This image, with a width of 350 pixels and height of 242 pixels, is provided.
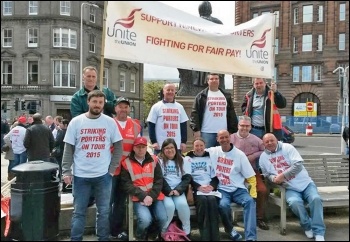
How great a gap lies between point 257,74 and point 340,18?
4081 centimetres

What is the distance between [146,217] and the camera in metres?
4.58

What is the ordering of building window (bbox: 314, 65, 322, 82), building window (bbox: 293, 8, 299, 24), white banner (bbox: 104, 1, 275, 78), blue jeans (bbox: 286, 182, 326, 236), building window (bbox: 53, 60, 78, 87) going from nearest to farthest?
blue jeans (bbox: 286, 182, 326, 236), white banner (bbox: 104, 1, 275, 78), building window (bbox: 53, 60, 78, 87), building window (bbox: 293, 8, 299, 24), building window (bbox: 314, 65, 322, 82)

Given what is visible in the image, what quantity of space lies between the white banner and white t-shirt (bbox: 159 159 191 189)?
146 cm

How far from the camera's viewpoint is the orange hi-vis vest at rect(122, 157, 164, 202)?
4.75m

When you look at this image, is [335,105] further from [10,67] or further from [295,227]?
[295,227]

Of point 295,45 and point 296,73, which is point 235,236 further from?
point 296,73

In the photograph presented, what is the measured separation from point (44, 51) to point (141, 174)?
34239 millimetres

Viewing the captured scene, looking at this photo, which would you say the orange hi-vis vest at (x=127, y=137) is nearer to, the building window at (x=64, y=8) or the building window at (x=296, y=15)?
the building window at (x=64, y=8)

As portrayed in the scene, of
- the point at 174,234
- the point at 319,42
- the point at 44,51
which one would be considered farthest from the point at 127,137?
the point at 319,42

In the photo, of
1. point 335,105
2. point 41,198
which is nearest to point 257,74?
point 41,198

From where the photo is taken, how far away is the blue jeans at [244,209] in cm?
466

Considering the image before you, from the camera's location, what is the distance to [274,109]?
5910mm

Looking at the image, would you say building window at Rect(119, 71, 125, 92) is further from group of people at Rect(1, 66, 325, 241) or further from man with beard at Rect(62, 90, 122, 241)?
man with beard at Rect(62, 90, 122, 241)

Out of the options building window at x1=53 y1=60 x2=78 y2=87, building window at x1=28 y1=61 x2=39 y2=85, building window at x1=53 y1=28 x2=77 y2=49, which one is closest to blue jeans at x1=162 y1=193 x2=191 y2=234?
building window at x1=53 y1=28 x2=77 y2=49
